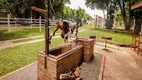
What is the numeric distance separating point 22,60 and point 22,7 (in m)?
11.1

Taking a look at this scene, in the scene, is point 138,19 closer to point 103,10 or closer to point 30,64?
point 103,10

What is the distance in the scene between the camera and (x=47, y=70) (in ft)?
7.45

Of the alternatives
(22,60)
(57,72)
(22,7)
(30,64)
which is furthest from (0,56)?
(22,7)


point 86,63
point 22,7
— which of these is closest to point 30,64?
point 86,63

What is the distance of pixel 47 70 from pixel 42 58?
0.28m

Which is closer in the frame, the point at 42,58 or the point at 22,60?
the point at 42,58

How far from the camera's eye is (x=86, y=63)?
142 inches

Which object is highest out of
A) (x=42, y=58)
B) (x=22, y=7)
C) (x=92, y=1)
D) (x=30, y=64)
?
(x=92, y=1)

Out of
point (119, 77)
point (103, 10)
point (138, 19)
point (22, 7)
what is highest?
point (103, 10)

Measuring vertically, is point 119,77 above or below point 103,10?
below

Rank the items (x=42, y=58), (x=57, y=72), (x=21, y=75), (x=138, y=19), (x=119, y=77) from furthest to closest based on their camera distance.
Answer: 1. (x=138, y=19)
2. (x=119, y=77)
3. (x=21, y=75)
4. (x=42, y=58)
5. (x=57, y=72)

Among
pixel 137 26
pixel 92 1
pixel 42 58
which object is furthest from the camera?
pixel 92 1

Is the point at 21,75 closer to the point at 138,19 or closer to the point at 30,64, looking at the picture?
the point at 30,64

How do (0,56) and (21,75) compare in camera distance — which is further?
(0,56)
